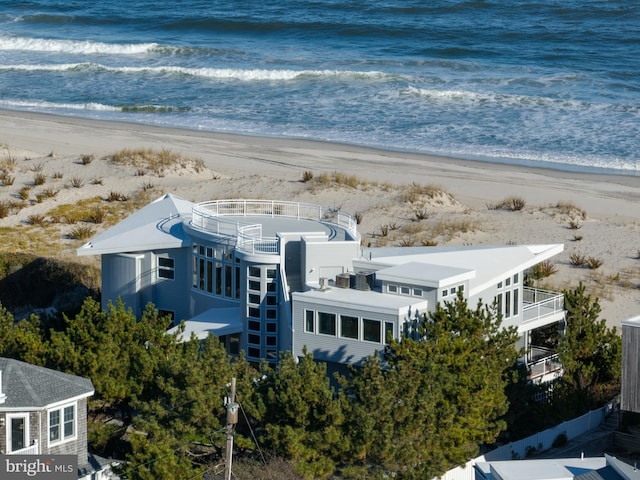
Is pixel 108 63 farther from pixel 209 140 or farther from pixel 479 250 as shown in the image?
pixel 479 250

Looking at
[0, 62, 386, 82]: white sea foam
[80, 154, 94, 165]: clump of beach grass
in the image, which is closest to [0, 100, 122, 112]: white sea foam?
[0, 62, 386, 82]: white sea foam

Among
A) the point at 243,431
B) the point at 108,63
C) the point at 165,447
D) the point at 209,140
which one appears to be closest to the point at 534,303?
the point at 243,431

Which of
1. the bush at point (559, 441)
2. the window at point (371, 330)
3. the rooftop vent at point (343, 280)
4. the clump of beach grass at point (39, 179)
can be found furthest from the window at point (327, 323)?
the clump of beach grass at point (39, 179)

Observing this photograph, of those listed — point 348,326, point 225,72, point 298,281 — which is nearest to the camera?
point 348,326

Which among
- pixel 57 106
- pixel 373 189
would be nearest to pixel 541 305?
pixel 373 189

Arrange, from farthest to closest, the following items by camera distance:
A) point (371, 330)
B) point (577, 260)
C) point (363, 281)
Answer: point (577, 260) < point (363, 281) < point (371, 330)

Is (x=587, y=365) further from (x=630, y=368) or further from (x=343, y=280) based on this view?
(x=343, y=280)
